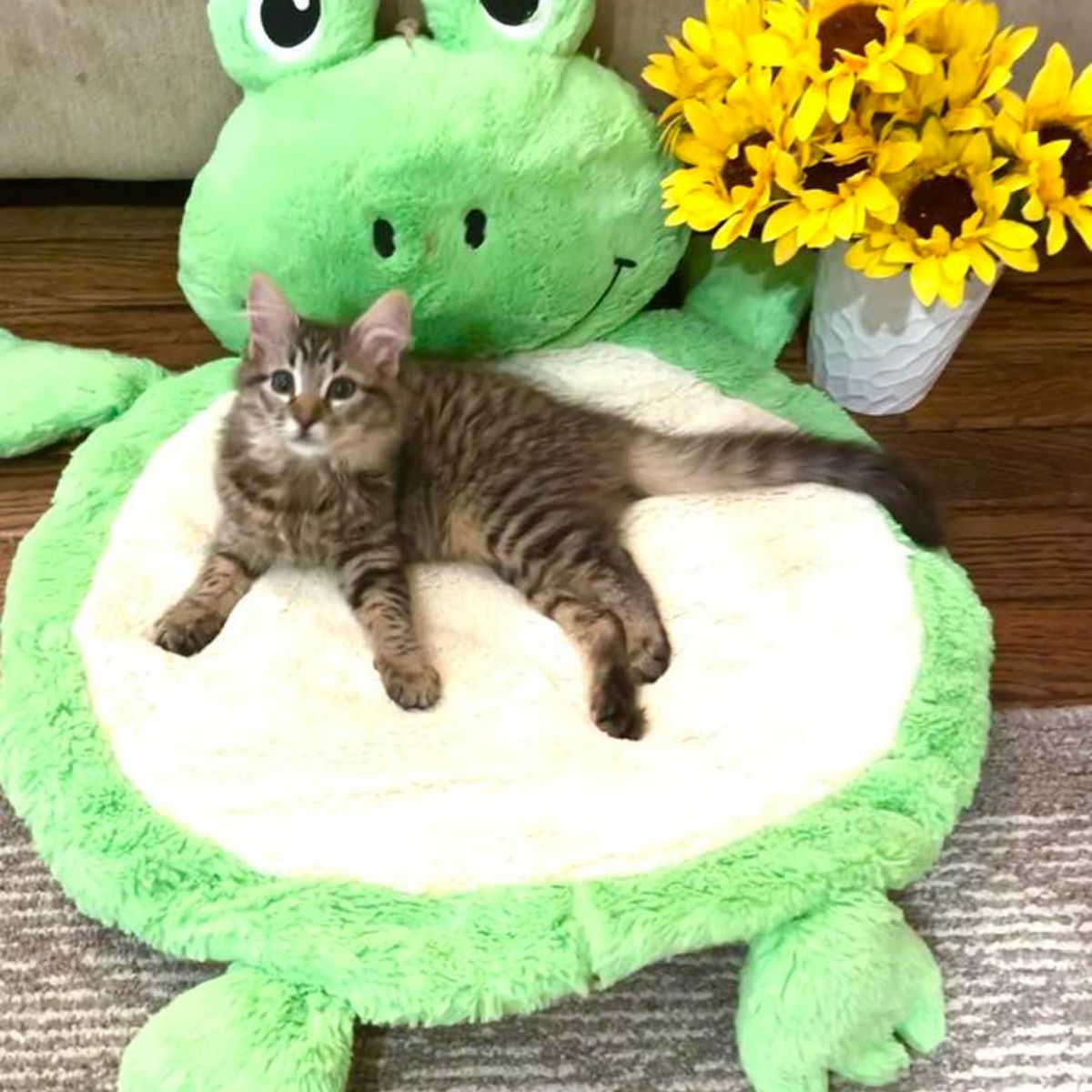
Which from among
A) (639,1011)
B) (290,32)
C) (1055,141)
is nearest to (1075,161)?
(1055,141)

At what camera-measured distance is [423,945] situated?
107 centimetres

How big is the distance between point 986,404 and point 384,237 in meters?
0.91

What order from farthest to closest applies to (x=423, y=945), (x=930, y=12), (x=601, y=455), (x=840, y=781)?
(x=601, y=455)
(x=930, y=12)
(x=840, y=781)
(x=423, y=945)

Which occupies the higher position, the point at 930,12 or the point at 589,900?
the point at 930,12

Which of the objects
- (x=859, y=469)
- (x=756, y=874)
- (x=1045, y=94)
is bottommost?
(x=756, y=874)

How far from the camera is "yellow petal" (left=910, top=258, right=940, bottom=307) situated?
144cm

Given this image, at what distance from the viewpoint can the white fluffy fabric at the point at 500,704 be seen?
1.16 meters

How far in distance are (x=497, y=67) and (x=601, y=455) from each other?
443mm

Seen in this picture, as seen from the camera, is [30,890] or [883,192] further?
[883,192]

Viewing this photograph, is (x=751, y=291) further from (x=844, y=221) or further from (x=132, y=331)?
(x=132, y=331)

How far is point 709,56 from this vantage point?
1460mm

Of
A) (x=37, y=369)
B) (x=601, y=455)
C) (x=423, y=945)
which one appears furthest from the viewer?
(x=37, y=369)

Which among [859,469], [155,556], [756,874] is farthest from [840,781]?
[155,556]

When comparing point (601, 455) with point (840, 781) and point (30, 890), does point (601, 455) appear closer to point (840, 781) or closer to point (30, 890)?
point (840, 781)
